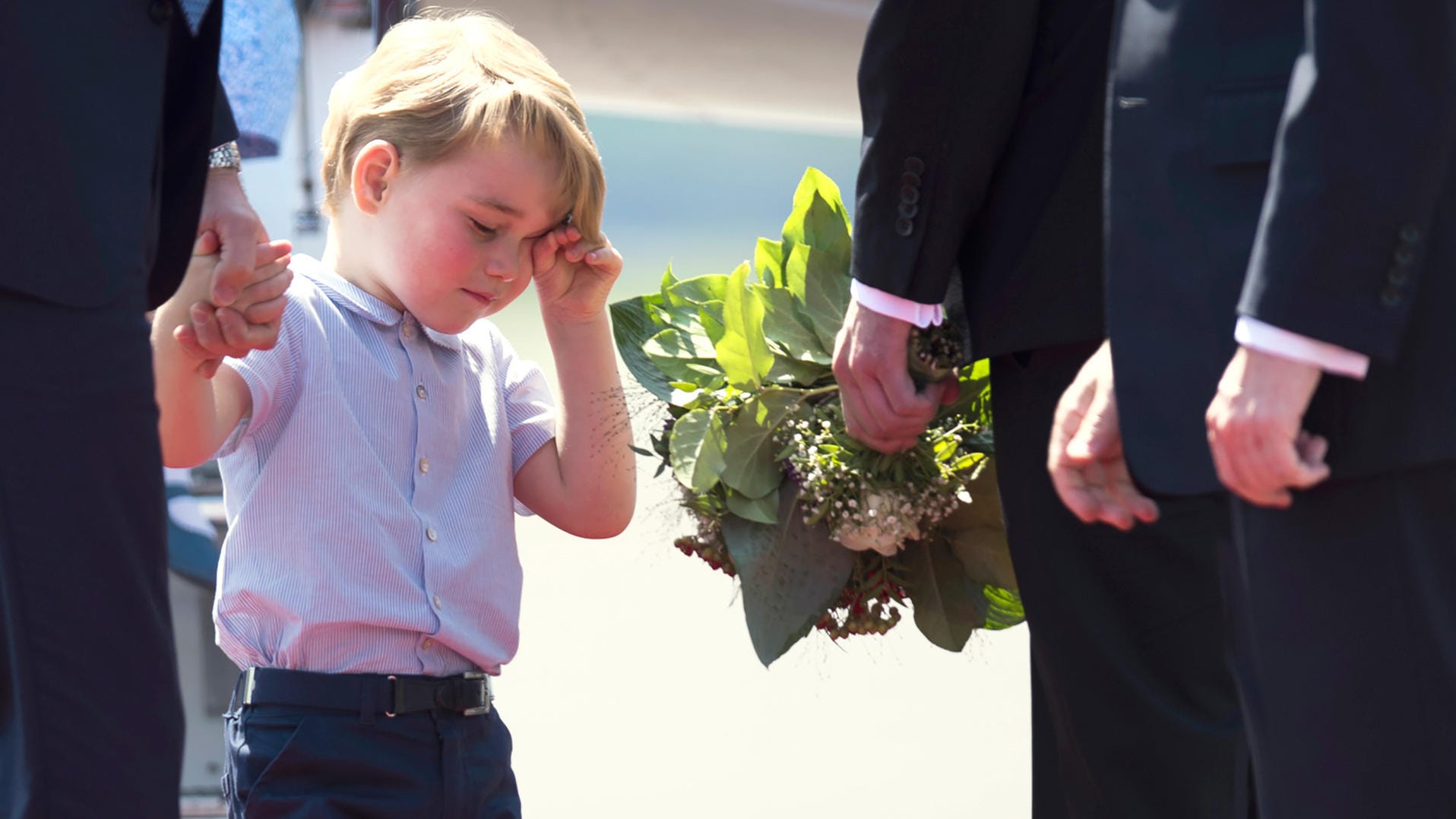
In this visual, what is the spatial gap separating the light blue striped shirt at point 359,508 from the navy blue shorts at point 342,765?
0.06 metres

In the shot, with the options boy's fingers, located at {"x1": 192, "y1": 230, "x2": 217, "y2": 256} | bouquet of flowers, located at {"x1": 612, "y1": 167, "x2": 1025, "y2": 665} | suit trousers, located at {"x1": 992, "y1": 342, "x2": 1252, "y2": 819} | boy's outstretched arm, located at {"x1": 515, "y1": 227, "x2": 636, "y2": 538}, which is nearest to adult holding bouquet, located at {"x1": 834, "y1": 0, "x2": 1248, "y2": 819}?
suit trousers, located at {"x1": 992, "y1": 342, "x2": 1252, "y2": 819}

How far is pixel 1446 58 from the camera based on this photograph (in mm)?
937

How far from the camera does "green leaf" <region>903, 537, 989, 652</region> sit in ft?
5.93

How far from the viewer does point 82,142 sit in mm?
1035

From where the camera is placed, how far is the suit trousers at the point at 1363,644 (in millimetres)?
964

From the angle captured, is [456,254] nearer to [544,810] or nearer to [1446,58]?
[1446,58]

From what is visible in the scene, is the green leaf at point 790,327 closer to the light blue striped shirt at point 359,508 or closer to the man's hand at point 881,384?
the man's hand at point 881,384

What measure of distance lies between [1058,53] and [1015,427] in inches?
15.7

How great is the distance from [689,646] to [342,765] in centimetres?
138

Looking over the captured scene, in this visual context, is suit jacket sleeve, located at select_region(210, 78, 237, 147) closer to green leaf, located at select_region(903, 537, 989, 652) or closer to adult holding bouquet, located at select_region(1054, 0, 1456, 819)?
adult holding bouquet, located at select_region(1054, 0, 1456, 819)

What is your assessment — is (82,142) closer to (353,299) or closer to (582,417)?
(353,299)

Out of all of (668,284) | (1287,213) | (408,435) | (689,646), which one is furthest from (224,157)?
(689,646)

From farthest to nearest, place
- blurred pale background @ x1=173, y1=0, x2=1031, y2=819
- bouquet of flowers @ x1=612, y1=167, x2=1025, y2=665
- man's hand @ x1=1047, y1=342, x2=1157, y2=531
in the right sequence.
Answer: blurred pale background @ x1=173, y1=0, x2=1031, y2=819
bouquet of flowers @ x1=612, y1=167, x2=1025, y2=665
man's hand @ x1=1047, y1=342, x2=1157, y2=531

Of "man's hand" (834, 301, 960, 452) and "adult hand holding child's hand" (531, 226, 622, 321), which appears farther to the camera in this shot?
"adult hand holding child's hand" (531, 226, 622, 321)
